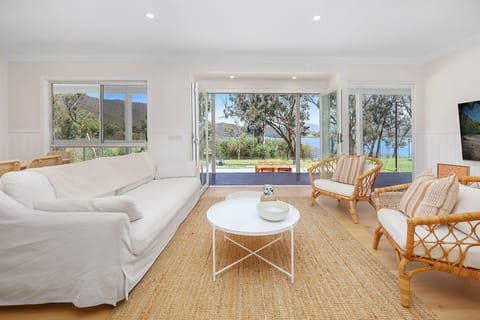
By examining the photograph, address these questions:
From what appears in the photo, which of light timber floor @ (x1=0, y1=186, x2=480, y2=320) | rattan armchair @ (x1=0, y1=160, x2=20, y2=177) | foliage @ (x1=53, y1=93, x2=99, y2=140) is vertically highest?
foliage @ (x1=53, y1=93, x2=99, y2=140)

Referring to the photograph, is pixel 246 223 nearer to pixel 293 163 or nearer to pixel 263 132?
pixel 293 163

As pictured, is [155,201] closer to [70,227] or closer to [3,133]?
[70,227]

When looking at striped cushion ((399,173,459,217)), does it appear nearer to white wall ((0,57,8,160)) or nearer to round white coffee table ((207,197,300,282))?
round white coffee table ((207,197,300,282))

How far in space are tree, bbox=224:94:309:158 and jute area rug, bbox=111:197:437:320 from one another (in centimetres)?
630

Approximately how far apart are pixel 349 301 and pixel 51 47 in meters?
5.50

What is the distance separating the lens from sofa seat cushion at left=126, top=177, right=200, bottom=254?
1.68m

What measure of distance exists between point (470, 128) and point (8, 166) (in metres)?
6.43

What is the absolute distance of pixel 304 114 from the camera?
7.86 metres

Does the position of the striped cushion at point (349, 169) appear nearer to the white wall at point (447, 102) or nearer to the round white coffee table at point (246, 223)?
the round white coffee table at point (246, 223)

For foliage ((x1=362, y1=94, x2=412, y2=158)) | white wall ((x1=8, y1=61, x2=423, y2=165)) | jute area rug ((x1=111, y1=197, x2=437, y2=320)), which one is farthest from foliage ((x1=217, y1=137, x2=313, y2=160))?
jute area rug ((x1=111, y1=197, x2=437, y2=320))

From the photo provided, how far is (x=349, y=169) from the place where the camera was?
138 inches

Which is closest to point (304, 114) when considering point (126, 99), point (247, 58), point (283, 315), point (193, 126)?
point (247, 58)

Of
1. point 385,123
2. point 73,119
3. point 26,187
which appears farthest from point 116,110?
point 385,123

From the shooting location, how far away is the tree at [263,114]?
8.27 meters
